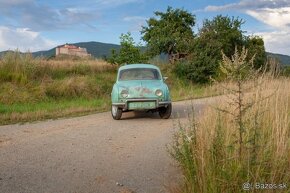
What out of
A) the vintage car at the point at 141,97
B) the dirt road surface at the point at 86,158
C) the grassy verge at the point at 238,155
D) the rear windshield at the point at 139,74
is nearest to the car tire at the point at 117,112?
the vintage car at the point at 141,97

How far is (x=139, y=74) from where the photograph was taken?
48.0 ft

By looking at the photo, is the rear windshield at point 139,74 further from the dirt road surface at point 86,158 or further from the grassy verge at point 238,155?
the grassy verge at point 238,155

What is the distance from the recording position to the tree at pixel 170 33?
1578 inches

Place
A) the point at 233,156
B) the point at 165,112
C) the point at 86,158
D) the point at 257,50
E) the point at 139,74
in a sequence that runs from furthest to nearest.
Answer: the point at 257,50, the point at 139,74, the point at 165,112, the point at 86,158, the point at 233,156

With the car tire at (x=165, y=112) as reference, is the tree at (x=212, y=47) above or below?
above

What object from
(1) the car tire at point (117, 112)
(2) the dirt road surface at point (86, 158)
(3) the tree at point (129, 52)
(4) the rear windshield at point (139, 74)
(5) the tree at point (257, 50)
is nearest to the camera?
(2) the dirt road surface at point (86, 158)

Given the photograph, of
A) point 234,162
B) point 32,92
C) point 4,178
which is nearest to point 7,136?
point 4,178

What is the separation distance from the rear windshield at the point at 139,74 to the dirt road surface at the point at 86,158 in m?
2.12

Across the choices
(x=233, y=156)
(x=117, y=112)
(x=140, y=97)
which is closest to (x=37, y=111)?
(x=117, y=112)

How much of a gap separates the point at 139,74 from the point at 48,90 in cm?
793

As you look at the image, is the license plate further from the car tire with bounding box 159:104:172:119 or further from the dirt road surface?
the car tire with bounding box 159:104:172:119

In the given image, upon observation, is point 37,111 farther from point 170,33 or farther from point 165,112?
point 170,33

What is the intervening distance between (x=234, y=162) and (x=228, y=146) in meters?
0.23

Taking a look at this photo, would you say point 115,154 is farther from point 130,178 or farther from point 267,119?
point 267,119
